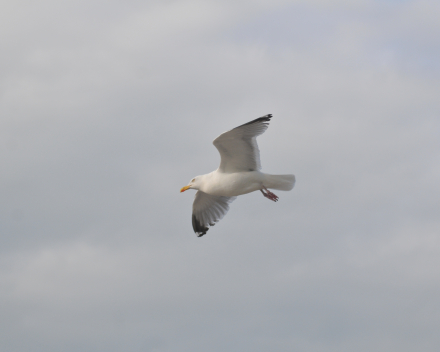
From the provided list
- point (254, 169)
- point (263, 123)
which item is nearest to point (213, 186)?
point (254, 169)

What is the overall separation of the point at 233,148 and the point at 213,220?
14.1ft

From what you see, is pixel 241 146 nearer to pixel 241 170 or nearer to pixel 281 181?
pixel 241 170

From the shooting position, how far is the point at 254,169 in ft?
61.7

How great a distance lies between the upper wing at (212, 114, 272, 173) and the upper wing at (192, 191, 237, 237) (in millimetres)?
2802

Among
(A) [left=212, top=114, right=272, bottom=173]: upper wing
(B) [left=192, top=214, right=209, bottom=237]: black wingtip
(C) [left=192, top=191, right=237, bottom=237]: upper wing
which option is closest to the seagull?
(A) [left=212, top=114, right=272, bottom=173]: upper wing

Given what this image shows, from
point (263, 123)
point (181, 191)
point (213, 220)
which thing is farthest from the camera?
point (213, 220)

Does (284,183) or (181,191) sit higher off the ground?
(181,191)

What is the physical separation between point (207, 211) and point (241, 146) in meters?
4.35

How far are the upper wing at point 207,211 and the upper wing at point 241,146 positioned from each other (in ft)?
9.19

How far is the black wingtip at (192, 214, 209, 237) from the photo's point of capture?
21.9 metres

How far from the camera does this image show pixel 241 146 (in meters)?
18.1

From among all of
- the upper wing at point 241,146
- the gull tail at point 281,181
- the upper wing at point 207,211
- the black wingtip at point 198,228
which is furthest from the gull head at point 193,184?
the gull tail at point 281,181

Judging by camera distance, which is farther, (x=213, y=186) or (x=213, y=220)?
(x=213, y=220)

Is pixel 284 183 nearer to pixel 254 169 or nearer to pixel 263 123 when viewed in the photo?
pixel 254 169
